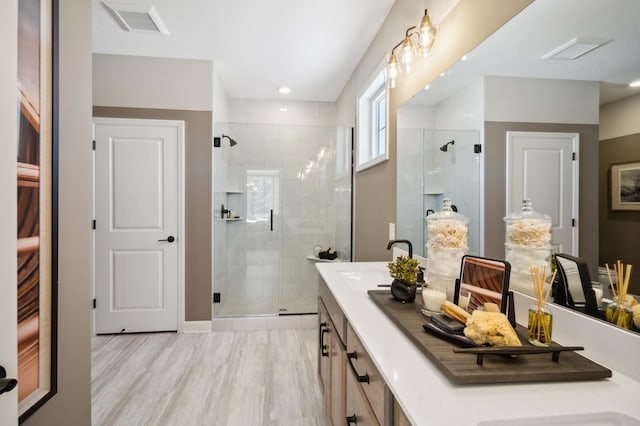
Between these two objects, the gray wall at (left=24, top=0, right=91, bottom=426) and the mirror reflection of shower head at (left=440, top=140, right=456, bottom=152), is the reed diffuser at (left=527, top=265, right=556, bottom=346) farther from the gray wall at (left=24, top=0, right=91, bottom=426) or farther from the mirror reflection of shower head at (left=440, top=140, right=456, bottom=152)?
the gray wall at (left=24, top=0, right=91, bottom=426)

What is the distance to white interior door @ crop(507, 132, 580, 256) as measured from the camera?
0.97 m

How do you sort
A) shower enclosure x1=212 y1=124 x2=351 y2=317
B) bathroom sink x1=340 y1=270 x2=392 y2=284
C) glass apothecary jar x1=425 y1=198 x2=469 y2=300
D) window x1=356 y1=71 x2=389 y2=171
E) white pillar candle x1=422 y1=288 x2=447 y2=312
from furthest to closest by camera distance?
shower enclosure x1=212 y1=124 x2=351 y2=317 < window x1=356 y1=71 x2=389 y2=171 < bathroom sink x1=340 y1=270 x2=392 y2=284 < glass apothecary jar x1=425 y1=198 x2=469 y2=300 < white pillar candle x1=422 y1=288 x2=447 y2=312

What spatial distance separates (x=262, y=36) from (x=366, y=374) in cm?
280

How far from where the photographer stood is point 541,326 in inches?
34.0

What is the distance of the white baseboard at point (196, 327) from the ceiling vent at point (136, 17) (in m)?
2.72

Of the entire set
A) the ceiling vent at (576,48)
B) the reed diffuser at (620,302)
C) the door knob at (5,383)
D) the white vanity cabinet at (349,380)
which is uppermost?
the ceiling vent at (576,48)

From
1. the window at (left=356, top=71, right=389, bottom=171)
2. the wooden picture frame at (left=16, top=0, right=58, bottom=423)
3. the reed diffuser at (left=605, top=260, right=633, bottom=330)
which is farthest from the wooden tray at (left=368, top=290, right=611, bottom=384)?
the window at (left=356, top=71, right=389, bottom=171)

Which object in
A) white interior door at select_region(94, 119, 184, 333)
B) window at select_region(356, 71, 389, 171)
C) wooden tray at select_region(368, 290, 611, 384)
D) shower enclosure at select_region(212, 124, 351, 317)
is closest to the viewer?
wooden tray at select_region(368, 290, 611, 384)

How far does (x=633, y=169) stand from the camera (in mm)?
790

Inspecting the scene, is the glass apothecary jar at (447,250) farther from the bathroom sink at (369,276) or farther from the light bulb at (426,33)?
the light bulb at (426,33)

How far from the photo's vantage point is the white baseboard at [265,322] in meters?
3.34

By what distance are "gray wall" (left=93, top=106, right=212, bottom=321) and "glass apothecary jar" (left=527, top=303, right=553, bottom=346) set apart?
9.80 feet

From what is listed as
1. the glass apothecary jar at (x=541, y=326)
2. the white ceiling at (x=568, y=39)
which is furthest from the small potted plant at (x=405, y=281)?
the white ceiling at (x=568, y=39)

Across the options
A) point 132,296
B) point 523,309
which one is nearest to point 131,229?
point 132,296
